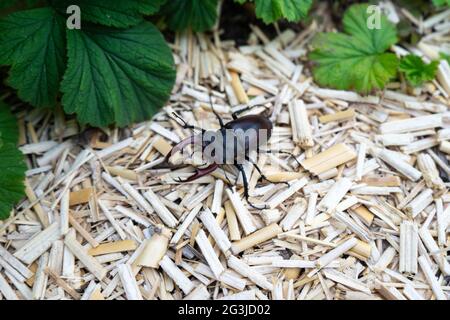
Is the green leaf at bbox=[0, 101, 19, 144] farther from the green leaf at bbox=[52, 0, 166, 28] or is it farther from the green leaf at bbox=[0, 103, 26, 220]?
the green leaf at bbox=[52, 0, 166, 28]

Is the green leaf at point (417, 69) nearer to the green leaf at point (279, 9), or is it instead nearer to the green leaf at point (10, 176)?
the green leaf at point (279, 9)

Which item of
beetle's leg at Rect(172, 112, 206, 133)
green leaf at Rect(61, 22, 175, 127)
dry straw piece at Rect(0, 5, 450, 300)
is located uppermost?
green leaf at Rect(61, 22, 175, 127)

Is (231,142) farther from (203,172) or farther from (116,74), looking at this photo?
(116,74)

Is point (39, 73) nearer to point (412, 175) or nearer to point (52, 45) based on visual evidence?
point (52, 45)

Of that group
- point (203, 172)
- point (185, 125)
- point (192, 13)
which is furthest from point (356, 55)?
point (203, 172)

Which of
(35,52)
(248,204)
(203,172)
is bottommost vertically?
(248,204)

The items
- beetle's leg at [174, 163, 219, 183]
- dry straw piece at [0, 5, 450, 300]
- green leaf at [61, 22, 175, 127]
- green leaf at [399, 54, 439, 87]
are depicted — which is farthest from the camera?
green leaf at [399, 54, 439, 87]

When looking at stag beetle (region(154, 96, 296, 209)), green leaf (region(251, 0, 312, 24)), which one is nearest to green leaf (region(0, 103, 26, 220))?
stag beetle (region(154, 96, 296, 209))

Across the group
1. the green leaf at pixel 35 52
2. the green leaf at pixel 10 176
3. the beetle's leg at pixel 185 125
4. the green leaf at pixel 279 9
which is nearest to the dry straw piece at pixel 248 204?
the beetle's leg at pixel 185 125
